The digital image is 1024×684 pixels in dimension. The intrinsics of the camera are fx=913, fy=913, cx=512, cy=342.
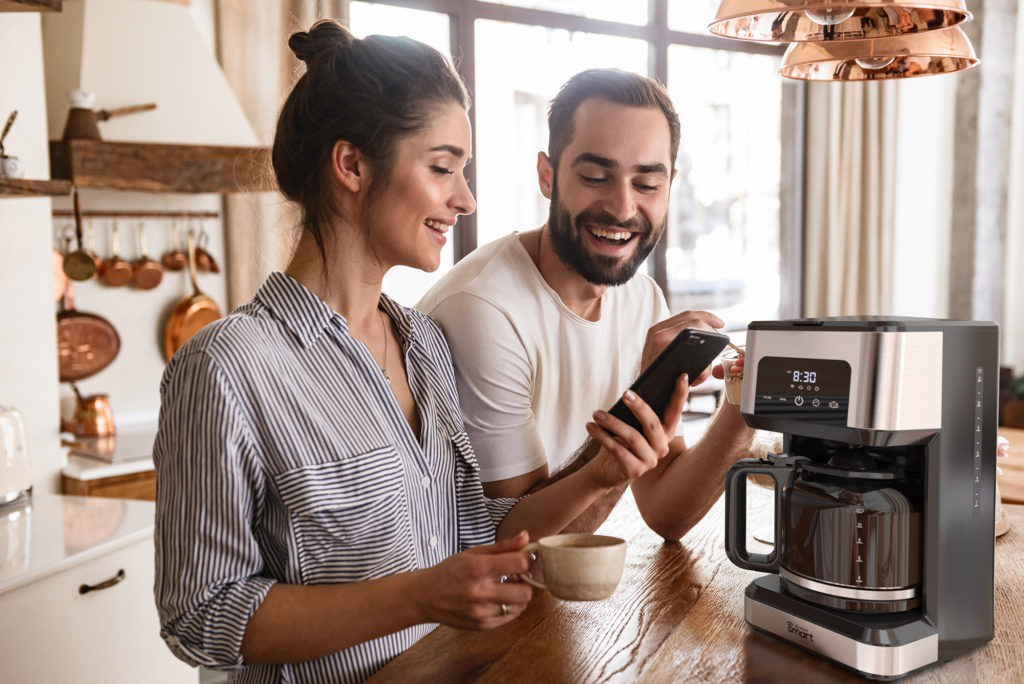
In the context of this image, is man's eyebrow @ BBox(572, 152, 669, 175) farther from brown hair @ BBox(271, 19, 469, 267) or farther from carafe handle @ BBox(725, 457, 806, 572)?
carafe handle @ BBox(725, 457, 806, 572)

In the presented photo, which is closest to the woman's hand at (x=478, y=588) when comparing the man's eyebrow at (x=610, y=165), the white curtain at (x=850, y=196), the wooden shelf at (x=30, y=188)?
the man's eyebrow at (x=610, y=165)

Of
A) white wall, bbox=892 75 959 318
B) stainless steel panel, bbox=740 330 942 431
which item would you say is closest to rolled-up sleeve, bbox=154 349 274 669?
stainless steel panel, bbox=740 330 942 431

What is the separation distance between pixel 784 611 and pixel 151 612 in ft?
4.62

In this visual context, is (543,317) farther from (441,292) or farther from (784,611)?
(784,611)

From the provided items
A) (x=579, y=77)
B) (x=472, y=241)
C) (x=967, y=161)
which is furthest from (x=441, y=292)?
(x=967, y=161)

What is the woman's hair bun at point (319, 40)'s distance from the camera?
1272mm

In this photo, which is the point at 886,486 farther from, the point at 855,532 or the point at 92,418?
the point at 92,418

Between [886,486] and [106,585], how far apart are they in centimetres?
149

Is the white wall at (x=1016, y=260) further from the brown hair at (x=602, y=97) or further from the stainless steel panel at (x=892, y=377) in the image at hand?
the stainless steel panel at (x=892, y=377)

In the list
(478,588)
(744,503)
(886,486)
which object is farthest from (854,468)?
(478,588)

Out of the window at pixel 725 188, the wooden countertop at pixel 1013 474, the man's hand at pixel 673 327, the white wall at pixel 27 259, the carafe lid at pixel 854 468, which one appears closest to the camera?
the carafe lid at pixel 854 468

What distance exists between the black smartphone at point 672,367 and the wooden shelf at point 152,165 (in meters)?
1.85

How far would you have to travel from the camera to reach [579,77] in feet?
5.77

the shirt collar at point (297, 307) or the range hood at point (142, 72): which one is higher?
the range hood at point (142, 72)
